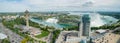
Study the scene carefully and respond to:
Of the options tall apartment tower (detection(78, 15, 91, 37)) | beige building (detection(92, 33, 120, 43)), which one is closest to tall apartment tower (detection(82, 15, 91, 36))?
tall apartment tower (detection(78, 15, 91, 37))

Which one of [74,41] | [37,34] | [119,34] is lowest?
[37,34]

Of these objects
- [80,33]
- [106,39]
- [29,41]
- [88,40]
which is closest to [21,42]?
[29,41]

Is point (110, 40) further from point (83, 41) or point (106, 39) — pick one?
point (83, 41)

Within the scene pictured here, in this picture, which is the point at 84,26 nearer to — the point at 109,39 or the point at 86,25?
the point at 86,25

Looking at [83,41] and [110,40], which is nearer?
[110,40]

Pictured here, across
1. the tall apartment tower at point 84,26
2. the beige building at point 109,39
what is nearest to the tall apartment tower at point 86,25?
the tall apartment tower at point 84,26

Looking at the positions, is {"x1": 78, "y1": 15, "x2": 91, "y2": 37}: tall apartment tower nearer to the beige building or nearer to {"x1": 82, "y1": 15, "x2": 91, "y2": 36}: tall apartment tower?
{"x1": 82, "y1": 15, "x2": 91, "y2": 36}: tall apartment tower

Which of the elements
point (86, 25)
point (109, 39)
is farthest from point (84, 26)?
point (109, 39)

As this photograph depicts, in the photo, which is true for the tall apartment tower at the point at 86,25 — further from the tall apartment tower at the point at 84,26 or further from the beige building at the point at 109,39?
the beige building at the point at 109,39
